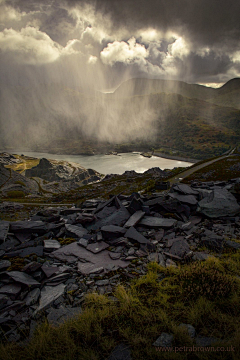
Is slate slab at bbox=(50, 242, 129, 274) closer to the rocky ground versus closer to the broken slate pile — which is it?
the broken slate pile

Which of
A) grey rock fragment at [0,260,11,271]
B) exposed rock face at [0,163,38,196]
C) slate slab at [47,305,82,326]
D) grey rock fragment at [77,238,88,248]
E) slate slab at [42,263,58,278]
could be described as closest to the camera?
slate slab at [47,305,82,326]

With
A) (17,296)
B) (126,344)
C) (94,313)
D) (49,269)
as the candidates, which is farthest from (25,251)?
(126,344)

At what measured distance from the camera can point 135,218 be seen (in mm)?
11758

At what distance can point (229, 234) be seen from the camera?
9.91m

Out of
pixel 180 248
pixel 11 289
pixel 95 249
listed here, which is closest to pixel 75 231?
pixel 95 249

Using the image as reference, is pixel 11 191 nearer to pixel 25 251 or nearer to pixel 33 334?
pixel 25 251

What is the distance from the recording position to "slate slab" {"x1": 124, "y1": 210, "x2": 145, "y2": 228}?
11.2 meters

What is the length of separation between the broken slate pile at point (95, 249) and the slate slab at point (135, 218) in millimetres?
63

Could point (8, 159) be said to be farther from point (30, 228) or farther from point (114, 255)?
point (114, 255)

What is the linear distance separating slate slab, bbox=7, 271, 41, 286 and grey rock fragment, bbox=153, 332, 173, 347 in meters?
4.52

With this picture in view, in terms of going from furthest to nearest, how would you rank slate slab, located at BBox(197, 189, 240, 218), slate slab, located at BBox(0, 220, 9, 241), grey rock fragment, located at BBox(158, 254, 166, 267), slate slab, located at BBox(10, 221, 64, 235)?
slate slab, located at BBox(197, 189, 240, 218) < slate slab, located at BBox(10, 221, 64, 235) < slate slab, located at BBox(0, 220, 9, 241) < grey rock fragment, located at BBox(158, 254, 166, 267)

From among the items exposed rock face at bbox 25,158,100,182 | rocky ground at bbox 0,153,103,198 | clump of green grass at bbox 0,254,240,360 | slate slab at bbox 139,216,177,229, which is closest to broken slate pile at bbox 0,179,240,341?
slate slab at bbox 139,216,177,229

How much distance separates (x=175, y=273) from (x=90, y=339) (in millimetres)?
3705

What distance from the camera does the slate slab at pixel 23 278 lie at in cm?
652
